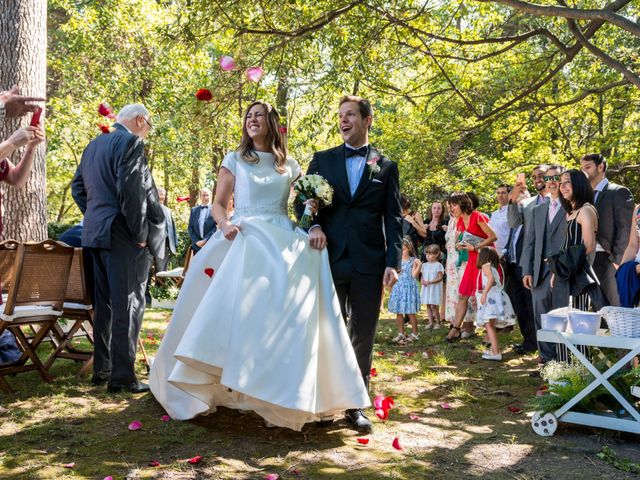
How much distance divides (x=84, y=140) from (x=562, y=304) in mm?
16456

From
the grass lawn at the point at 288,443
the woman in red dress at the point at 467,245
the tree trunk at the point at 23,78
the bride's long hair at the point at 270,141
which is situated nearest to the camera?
the grass lawn at the point at 288,443

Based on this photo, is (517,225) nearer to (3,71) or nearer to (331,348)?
(331,348)

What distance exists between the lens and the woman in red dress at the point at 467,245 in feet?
27.9

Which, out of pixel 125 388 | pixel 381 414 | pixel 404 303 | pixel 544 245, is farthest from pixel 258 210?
pixel 404 303

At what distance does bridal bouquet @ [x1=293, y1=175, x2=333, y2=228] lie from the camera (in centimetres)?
427

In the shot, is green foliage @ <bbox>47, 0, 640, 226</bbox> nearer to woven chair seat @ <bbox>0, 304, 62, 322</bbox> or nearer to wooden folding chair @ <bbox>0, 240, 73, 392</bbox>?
wooden folding chair @ <bbox>0, 240, 73, 392</bbox>

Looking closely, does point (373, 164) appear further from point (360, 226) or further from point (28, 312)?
point (28, 312)

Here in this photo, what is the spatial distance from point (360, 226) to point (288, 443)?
160 centimetres

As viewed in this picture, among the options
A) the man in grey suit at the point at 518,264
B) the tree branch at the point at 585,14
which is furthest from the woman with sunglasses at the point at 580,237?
Answer: the man in grey suit at the point at 518,264

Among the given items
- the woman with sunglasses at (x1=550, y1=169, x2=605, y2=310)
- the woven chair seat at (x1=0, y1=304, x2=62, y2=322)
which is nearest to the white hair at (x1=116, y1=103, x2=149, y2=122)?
the woven chair seat at (x1=0, y1=304, x2=62, y2=322)

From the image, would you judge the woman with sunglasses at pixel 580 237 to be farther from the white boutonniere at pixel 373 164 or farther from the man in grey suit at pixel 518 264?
the white boutonniere at pixel 373 164

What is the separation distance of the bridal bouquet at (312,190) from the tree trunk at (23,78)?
4.18 meters

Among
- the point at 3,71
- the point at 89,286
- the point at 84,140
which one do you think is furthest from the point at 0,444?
Result: the point at 84,140

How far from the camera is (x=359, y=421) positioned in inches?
170
